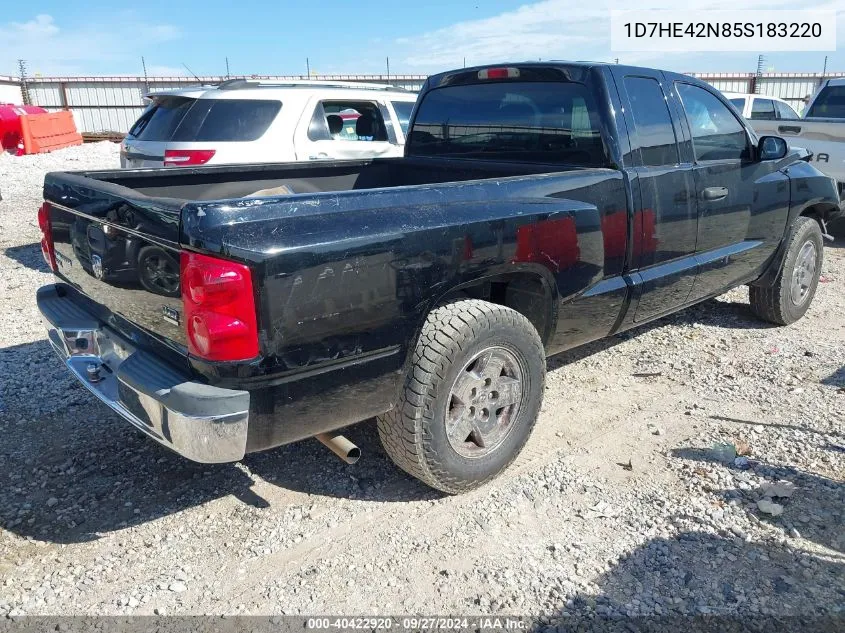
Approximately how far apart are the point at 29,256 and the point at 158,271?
20.6 ft

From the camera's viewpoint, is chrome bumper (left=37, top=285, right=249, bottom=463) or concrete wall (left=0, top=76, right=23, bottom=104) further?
concrete wall (left=0, top=76, right=23, bottom=104)

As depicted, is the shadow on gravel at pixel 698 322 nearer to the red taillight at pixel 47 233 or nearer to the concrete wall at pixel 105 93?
the red taillight at pixel 47 233

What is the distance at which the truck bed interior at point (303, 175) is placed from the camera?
153 inches

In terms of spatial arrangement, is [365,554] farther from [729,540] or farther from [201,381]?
[729,540]

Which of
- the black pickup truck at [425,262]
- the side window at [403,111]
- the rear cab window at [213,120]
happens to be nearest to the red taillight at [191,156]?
the rear cab window at [213,120]

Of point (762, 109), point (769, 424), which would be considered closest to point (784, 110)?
point (762, 109)

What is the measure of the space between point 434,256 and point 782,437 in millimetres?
2280

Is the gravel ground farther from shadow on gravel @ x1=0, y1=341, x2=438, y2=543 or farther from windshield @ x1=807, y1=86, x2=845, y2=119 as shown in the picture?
windshield @ x1=807, y1=86, x2=845, y2=119

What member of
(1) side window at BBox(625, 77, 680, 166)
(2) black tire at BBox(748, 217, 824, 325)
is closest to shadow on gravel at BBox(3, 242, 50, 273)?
(1) side window at BBox(625, 77, 680, 166)

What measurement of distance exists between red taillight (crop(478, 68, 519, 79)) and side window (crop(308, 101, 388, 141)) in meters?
2.98

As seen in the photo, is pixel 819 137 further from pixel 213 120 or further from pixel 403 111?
pixel 213 120

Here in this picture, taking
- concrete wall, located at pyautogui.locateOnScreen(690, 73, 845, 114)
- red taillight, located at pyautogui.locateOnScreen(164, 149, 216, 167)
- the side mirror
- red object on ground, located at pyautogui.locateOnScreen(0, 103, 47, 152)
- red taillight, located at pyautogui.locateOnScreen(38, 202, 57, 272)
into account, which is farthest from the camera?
concrete wall, located at pyautogui.locateOnScreen(690, 73, 845, 114)

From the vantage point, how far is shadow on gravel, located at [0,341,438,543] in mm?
3092

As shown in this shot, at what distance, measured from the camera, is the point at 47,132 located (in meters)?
18.9
